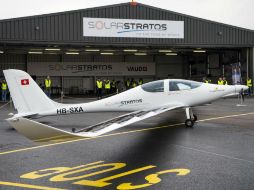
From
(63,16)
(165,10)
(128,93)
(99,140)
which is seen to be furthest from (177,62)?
(99,140)

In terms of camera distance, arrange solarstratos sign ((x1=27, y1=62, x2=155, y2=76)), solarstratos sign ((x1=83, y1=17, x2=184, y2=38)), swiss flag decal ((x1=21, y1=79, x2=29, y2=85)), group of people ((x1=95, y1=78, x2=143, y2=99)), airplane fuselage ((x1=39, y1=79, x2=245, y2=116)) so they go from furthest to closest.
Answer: solarstratos sign ((x1=27, y1=62, x2=155, y2=76)) → group of people ((x1=95, y1=78, x2=143, y2=99)) → solarstratos sign ((x1=83, y1=17, x2=184, y2=38)) → airplane fuselage ((x1=39, y1=79, x2=245, y2=116)) → swiss flag decal ((x1=21, y1=79, x2=29, y2=85))

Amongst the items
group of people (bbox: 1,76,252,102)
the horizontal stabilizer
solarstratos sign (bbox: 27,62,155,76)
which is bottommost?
the horizontal stabilizer

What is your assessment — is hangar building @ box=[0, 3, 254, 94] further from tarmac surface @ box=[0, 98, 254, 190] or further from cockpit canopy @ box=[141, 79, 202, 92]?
tarmac surface @ box=[0, 98, 254, 190]

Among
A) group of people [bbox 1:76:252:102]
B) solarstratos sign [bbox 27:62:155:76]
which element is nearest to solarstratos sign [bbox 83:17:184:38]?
group of people [bbox 1:76:252:102]

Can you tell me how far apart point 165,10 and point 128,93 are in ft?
68.5

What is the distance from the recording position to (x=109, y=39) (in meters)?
31.4

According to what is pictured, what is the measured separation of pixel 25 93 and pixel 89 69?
35380 millimetres

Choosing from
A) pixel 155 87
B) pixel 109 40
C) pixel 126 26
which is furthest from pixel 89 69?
pixel 155 87

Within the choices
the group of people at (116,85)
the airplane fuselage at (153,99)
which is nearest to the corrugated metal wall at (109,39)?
the group of people at (116,85)

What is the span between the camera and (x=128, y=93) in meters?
13.5

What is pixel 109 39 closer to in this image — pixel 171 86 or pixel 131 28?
pixel 131 28

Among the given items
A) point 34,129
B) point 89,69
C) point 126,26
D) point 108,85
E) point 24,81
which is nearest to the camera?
point 34,129

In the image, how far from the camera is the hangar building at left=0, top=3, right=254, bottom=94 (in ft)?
98.6

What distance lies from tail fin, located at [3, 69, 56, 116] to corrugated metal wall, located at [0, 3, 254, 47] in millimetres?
18536
